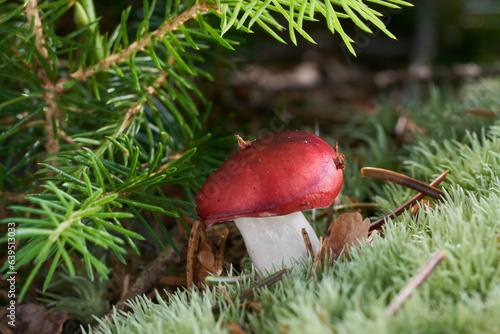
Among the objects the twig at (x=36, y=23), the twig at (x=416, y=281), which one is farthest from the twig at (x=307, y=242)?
the twig at (x=36, y=23)

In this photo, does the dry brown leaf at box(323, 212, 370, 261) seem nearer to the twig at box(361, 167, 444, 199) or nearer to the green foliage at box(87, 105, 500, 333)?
the green foliage at box(87, 105, 500, 333)

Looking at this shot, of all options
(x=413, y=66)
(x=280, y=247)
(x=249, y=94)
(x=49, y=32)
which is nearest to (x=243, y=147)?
(x=280, y=247)

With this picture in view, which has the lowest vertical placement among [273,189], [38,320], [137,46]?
[38,320]

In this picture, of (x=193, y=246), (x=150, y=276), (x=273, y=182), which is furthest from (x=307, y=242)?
(x=150, y=276)

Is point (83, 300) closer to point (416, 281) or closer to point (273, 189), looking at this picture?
point (273, 189)

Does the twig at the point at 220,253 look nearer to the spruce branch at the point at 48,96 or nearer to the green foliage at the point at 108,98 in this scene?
the green foliage at the point at 108,98

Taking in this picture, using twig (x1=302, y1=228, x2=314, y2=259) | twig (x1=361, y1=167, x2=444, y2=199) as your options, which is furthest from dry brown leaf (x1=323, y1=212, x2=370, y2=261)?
twig (x1=361, y1=167, x2=444, y2=199)
